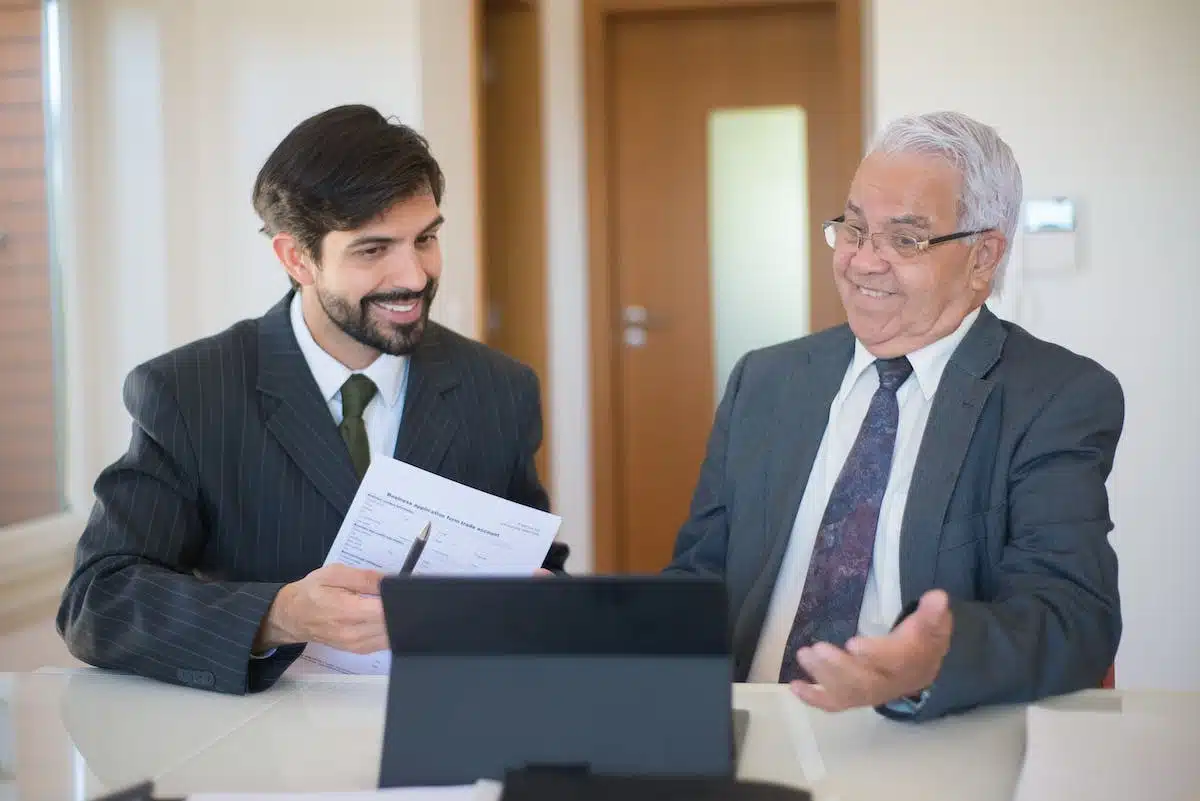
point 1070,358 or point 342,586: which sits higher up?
point 1070,358

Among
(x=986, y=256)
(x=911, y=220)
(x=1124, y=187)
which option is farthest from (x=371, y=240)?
(x=1124, y=187)

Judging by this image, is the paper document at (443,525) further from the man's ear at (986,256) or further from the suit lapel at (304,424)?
the man's ear at (986,256)

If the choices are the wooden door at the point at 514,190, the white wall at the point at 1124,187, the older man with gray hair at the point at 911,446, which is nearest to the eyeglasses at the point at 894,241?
the older man with gray hair at the point at 911,446

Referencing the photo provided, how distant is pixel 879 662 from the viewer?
3.71 ft

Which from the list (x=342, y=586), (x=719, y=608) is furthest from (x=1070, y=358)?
(x=342, y=586)

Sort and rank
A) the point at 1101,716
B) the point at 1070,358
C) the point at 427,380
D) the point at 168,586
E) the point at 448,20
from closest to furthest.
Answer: the point at 1101,716 < the point at 168,586 < the point at 1070,358 < the point at 427,380 < the point at 448,20

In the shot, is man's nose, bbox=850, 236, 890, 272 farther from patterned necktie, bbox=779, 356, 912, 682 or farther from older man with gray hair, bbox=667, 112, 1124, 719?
patterned necktie, bbox=779, 356, 912, 682

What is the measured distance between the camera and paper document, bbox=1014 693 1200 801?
1.04 metres

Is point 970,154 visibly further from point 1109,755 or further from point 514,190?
point 514,190

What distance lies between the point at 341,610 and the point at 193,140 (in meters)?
2.46

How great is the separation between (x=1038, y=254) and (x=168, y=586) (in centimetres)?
282

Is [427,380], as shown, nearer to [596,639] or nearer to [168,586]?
[168,586]

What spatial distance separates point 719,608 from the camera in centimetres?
101

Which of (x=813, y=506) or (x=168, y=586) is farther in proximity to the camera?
(x=813, y=506)
